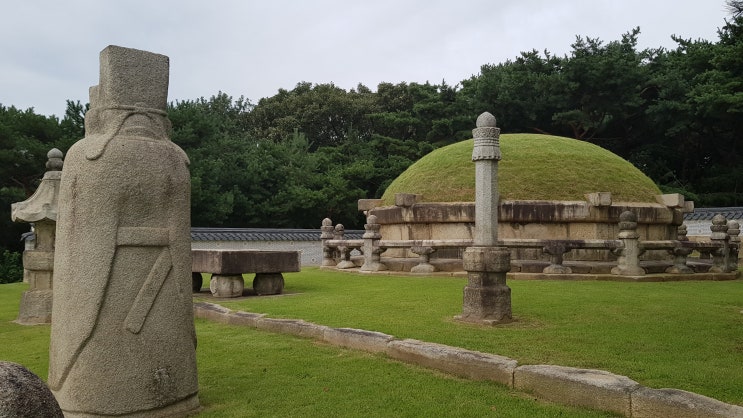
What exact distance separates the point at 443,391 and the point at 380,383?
504 millimetres

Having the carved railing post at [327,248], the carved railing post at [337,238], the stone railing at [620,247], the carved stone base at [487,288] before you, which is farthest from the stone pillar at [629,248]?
the carved railing post at [327,248]

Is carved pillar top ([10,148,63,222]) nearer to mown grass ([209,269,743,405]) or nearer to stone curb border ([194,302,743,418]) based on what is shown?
mown grass ([209,269,743,405])

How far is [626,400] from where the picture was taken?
3553mm

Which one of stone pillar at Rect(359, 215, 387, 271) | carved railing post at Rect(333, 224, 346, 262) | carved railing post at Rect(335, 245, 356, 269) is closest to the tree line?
carved railing post at Rect(333, 224, 346, 262)

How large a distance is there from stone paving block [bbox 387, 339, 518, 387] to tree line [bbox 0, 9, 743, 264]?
15780 mm

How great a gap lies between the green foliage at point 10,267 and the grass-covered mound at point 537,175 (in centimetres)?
1132

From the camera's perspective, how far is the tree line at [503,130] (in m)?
20.4

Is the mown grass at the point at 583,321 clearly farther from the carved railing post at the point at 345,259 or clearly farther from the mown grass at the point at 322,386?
the carved railing post at the point at 345,259

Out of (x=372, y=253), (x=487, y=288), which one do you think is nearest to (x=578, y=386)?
(x=487, y=288)

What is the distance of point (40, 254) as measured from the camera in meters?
7.78

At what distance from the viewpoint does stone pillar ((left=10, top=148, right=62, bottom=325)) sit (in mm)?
7602

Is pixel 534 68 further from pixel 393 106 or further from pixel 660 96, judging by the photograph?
pixel 393 106

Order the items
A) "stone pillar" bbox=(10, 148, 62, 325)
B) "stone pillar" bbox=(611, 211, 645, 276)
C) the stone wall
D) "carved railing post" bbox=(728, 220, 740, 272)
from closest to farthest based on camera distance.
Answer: "stone pillar" bbox=(10, 148, 62, 325) < "stone pillar" bbox=(611, 211, 645, 276) < "carved railing post" bbox=(728, 220, 740, 272) < the stone wall

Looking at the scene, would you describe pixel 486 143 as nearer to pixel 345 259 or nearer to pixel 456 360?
pixel 456 360
